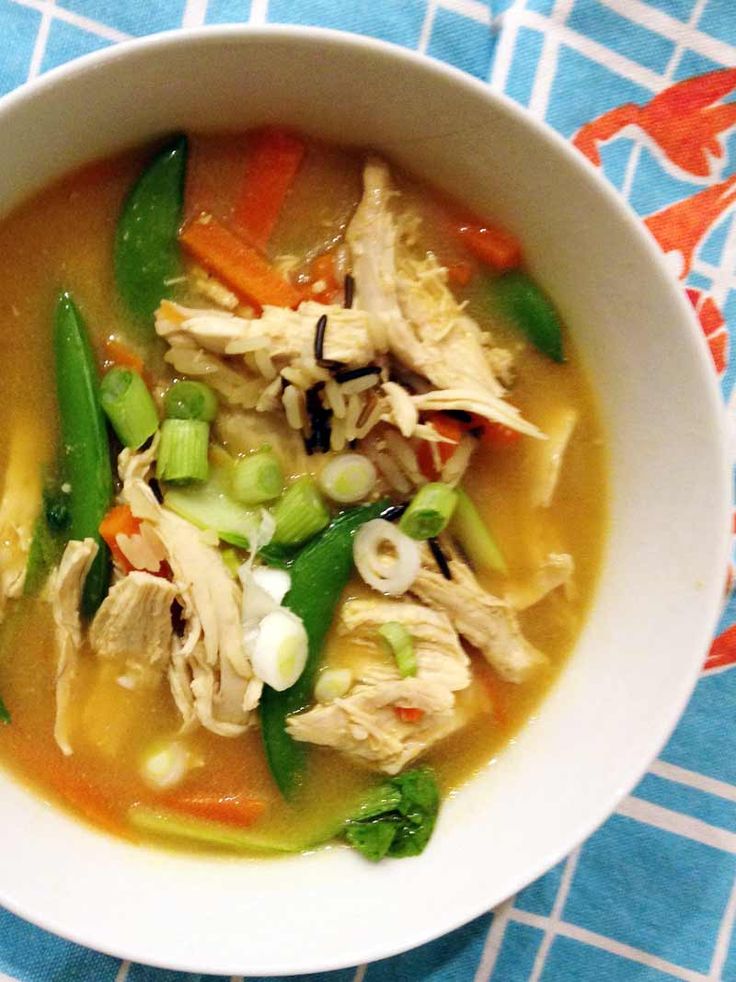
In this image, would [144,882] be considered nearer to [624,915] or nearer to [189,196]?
[624,915]

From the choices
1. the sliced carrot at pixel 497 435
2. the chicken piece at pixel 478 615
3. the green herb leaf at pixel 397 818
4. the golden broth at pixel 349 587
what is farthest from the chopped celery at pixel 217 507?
the green herb leaf at pixel 397 818

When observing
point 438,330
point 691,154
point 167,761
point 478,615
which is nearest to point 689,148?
point 691,154

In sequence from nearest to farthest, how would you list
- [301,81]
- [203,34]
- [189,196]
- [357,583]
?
[203,34] < [301,81] < [189,196] < [357,583]

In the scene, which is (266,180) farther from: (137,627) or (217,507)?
(137,627)

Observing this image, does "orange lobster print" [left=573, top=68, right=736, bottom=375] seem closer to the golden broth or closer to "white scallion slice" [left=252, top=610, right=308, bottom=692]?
the golden broth

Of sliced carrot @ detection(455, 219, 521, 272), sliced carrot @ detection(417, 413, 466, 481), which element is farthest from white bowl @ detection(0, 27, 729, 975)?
sliced carrot @ detection(417, 413, 466, 481)

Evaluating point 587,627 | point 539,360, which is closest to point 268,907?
point 587,627
